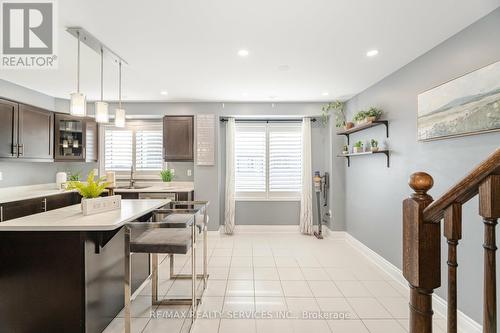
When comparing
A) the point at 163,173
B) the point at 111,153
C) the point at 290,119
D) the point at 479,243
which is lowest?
the point at 479,243

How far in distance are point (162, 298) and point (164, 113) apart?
3436 mm

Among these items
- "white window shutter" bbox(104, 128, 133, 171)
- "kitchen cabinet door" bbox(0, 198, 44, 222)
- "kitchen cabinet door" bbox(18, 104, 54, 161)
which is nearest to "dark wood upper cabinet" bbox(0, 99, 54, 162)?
"kitchen cabinet door" bbox(18, 104, 54, 161)

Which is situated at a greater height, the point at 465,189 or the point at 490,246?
the point at 465,189

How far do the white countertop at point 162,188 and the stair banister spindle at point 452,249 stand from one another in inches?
165

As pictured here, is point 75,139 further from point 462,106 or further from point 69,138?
point 462,106

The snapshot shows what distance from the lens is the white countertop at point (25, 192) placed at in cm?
341

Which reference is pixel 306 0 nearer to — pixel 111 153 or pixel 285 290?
pixel 285 290

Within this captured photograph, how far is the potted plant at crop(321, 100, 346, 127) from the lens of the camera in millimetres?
4574

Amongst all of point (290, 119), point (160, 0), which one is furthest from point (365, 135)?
point (160, 0)

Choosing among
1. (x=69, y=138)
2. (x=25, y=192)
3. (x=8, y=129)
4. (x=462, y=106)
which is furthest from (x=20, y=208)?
(x=462, y=106)

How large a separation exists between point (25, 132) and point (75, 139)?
0.88 meters

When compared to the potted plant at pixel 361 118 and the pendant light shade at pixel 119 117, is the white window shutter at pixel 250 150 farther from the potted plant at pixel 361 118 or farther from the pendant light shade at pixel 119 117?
the pendant light shade at pixel 119 117

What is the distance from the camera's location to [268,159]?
5.34m

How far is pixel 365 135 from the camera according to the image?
13.4 ft
